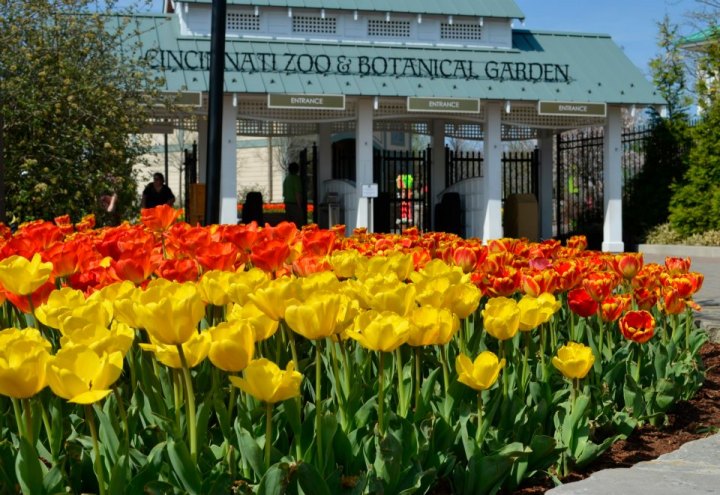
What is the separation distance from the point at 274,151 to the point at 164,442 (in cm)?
5816

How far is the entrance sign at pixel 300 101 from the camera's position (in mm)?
21625

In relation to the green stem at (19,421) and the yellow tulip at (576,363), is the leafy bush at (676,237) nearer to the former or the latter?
the yellow tulip at (576,363)

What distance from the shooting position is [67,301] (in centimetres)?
295

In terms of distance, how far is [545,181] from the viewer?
2941cm

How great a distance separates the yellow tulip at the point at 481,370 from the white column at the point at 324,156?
24.6 meters

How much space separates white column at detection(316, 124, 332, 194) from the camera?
27.5 metres

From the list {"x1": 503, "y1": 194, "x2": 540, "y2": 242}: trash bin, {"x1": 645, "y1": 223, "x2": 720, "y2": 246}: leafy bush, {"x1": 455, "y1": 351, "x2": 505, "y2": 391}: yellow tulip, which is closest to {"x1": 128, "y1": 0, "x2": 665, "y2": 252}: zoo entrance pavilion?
{"x1": 645, "y1": 223, "x2": 720, "y2": 246}: leafy bush

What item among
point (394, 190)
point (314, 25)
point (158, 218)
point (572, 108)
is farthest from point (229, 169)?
point (158, 218)

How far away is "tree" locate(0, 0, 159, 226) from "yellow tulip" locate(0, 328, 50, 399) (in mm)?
12403

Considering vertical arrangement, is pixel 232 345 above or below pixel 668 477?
above

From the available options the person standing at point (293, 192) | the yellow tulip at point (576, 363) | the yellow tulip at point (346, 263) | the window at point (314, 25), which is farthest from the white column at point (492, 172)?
the yellow tulip at point (576, 363)

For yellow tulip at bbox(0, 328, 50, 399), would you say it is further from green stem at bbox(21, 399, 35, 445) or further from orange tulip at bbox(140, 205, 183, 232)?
orange tulip at bbox(140, 205, 183, 232)

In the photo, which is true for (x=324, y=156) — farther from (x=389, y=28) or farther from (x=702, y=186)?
(x=702, y=186)

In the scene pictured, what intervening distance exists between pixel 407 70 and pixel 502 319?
20696mm
